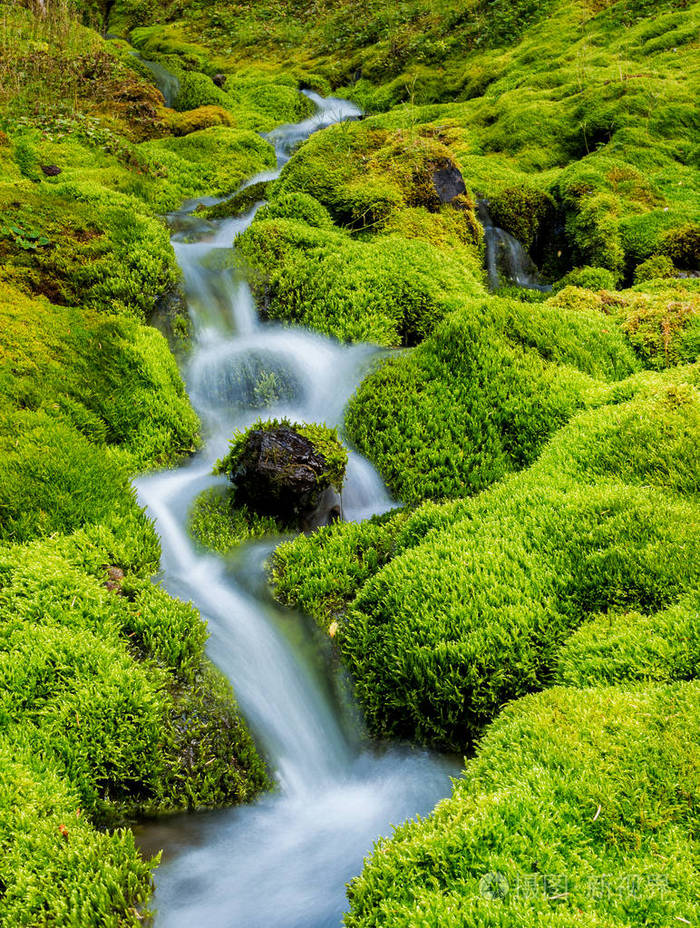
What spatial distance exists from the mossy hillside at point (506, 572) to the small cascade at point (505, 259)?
7360 mm

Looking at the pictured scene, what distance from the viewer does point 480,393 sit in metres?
8.16

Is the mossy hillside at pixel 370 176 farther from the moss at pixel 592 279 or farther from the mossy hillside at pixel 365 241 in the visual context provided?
the moss at pixel 592 279

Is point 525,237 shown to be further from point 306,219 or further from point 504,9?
point 504,9

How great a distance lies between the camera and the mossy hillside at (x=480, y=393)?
25.1ft

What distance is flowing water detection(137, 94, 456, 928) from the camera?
404cm

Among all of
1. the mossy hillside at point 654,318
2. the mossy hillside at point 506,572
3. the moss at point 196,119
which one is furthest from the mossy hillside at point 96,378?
the moss at point 196,119

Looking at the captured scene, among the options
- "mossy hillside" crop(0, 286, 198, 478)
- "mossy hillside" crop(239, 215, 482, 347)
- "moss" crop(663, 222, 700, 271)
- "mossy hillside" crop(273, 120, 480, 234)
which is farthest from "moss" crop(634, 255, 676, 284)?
"mossy hillside" crop(0, 286, 198, 478)

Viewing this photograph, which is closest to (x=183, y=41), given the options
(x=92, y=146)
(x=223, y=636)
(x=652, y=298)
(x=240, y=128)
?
(x=240, y=128)

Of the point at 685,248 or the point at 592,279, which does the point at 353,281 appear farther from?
the point at 685,248

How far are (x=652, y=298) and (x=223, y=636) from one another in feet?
29.2

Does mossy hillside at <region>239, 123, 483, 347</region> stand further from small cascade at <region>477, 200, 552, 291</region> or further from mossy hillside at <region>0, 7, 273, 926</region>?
mossy hillside at <region>0, 7, 273, 926</region>

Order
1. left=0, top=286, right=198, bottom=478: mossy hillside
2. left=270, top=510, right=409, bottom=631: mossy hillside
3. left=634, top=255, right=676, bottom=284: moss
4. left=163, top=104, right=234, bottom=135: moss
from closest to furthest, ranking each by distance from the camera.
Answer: left=270, top=510, right=409, bottom=631: mossy hillside
left=0, top=286, right=198, bottom=478: mossy hillside
left=634, top=255, right=676, bottom=284: moss
left=163, top=104, right=234, bottom=135: moss

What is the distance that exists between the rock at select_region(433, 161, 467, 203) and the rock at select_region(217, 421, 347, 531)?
8.28 m

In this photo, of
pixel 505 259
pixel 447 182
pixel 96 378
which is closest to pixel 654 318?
pixel 505 259
